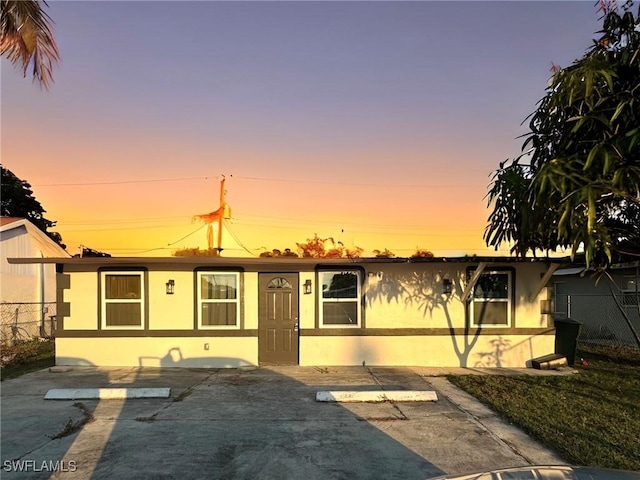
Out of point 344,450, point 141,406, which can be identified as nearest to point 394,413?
point 344,450

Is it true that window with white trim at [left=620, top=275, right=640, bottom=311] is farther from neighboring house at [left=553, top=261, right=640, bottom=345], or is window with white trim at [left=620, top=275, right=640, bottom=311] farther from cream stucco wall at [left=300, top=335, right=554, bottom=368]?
cream stucco wall at [left=300, top=335, right=554, bottom=368]

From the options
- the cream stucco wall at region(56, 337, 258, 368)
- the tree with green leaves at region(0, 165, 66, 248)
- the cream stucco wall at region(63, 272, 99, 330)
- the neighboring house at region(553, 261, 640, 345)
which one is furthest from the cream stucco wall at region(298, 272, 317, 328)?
the tree with green leaves at region(0, 165, 66, 248)

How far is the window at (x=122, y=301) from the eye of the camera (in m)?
11.4

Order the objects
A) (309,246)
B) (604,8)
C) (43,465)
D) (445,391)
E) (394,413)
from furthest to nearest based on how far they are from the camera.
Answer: (309,246), (445,391), (394,413), (604,8), (43,465)

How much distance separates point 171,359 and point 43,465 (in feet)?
20.9

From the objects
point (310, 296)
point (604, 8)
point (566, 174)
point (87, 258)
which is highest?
point (604, 8)

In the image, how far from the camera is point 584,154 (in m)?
5.77

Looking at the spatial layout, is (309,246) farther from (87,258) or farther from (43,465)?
(43,465)

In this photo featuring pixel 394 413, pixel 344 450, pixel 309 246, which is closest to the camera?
pixel 344 450

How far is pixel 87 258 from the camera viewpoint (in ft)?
35.1

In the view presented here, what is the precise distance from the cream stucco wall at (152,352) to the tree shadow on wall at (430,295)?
139 inches

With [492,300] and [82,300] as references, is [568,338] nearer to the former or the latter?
[492,300]

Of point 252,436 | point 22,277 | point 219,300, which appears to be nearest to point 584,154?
point 252,436

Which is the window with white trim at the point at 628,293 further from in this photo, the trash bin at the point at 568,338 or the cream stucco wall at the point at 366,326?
the cream stucco wall at the point at 366,326
